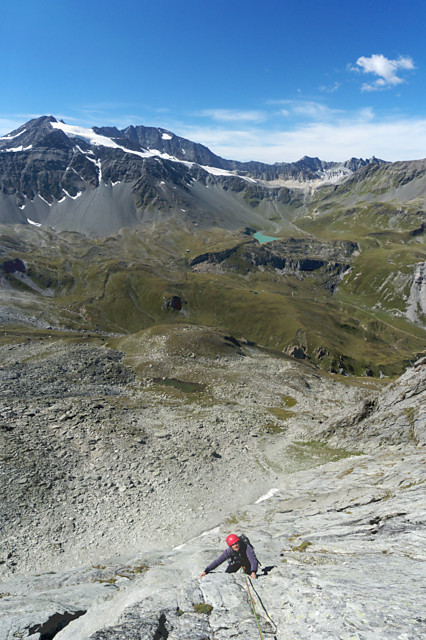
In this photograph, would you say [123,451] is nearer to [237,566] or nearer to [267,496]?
[267,496]

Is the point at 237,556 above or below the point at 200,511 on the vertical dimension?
above

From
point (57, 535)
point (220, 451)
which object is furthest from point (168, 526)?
point (220, 451)

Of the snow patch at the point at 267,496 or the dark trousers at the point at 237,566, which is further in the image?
the snow patch at the point at 267,496

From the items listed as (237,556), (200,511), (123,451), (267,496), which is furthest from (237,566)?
(123,451)

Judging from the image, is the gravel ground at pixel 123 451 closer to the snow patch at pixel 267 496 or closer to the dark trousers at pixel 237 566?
the snow patch at pixel 267 496

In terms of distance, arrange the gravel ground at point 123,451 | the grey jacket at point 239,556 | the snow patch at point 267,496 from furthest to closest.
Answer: the snow patch at point 267,496 < the gravel ground at point 123,451 < the grey jacket at point 239,556

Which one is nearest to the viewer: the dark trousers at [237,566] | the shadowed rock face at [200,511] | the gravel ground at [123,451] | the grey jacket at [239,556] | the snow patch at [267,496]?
the shadowed rock face at [200,511]

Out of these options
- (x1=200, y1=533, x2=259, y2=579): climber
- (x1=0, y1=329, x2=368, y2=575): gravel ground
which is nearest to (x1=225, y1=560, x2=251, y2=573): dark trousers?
(x1=200, y1=533, x2=259, y2=579): climber

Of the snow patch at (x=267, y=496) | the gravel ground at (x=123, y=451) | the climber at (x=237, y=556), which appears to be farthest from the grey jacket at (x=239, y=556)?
the snow patch at (x=267, y=496)

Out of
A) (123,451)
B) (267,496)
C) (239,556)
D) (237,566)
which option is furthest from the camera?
(123,451)
